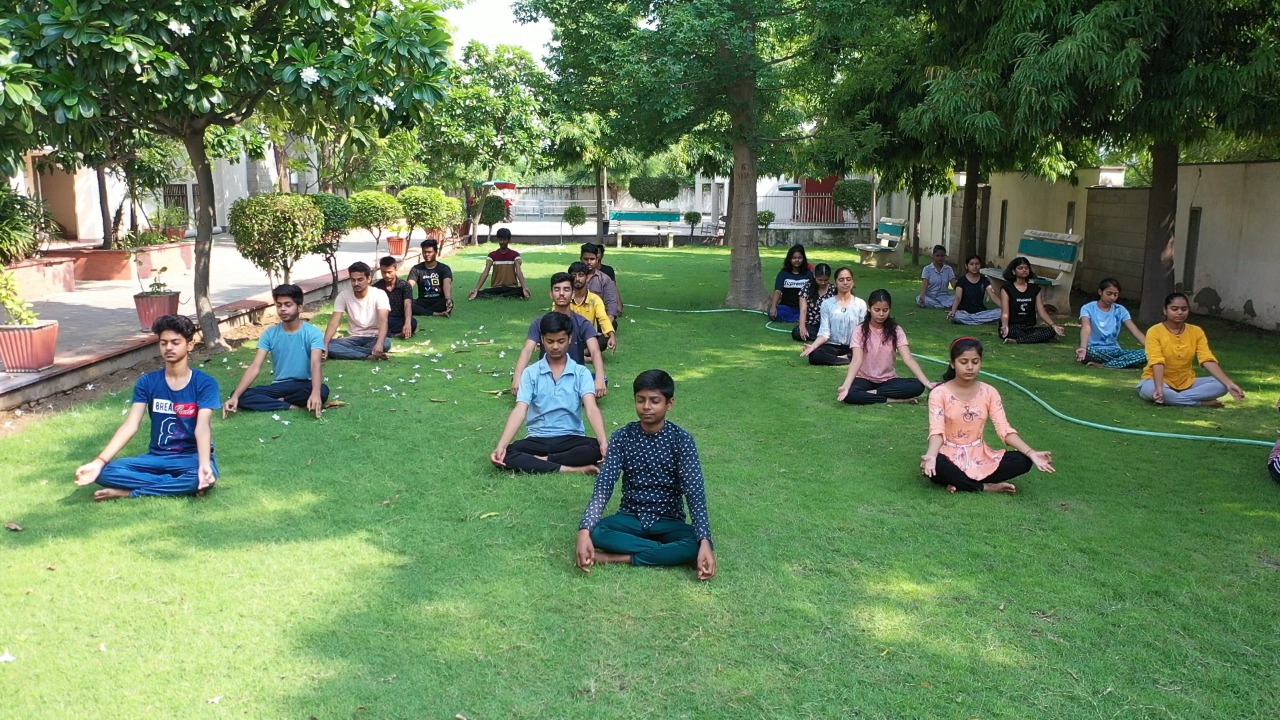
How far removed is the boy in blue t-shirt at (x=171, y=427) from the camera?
595 cm

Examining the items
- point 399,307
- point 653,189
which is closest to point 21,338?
point 399,307

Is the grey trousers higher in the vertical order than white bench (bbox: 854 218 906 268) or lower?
lower

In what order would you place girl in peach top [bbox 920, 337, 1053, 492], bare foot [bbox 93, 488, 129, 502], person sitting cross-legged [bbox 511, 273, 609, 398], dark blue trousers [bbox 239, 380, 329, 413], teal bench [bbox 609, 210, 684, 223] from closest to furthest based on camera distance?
1. bare foot [bbox 93, 488, 129, 502]
2. girl in peach top [bbox 920, 337, 1053, 492]
3. person sitting cross-legged [bbox 511, 273, 609, 398]
4. dark blue trousers [bbox 239, 380, 329, 413]
5. teal bench [bbox 609, 210, 684, 223]

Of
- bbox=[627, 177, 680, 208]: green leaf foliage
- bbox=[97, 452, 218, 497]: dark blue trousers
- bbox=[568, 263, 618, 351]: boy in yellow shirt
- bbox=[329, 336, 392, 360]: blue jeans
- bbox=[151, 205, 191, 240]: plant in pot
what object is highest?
bbox=[627, 177, 680, 208]: green leaf foliage

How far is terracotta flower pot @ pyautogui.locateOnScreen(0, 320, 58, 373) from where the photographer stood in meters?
8.89

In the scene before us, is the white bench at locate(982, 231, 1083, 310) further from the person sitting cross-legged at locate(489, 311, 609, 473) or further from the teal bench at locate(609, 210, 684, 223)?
the teal bench at locate(609, 210, 684, 223)

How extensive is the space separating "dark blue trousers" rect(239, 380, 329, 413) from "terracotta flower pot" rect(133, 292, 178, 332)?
13.3 ft

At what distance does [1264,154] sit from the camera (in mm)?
17766

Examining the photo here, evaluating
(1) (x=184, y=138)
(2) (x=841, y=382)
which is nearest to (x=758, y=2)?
(2) (x=841, y=382)

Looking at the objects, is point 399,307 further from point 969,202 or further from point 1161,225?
point 969,202

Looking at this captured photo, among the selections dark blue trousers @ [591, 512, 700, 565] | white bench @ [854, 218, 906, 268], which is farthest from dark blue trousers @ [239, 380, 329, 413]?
white bench @ [854, 218, 906, 268]

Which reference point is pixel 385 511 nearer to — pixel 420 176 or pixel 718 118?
pixel 718 118

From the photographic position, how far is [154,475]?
19.8 feet

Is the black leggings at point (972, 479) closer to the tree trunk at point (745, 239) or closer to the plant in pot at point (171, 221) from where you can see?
the tree trunk at point (745, 239)
